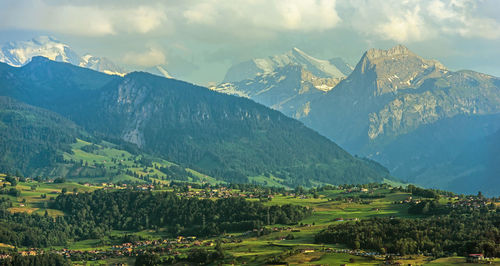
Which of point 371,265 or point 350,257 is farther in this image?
point 350,257

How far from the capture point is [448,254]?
18462cm

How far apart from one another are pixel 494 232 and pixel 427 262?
33478 mm

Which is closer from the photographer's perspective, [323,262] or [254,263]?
[323,262]

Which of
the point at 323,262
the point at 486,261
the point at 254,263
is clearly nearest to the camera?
the point at 486,261

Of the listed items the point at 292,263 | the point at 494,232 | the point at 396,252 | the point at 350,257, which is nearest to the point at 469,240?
the point at 494,232

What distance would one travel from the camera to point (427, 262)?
572 feet

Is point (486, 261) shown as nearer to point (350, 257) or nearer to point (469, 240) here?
point (469, 240)

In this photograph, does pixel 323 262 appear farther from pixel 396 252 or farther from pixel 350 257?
pixel 396 252

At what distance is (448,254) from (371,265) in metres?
27.2

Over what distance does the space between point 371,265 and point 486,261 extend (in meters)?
29.9

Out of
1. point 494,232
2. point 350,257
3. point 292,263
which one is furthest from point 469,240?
point 292,263

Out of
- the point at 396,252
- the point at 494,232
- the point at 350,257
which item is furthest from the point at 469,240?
the point at 350,257

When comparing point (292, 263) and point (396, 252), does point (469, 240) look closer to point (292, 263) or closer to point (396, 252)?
point (396, 252)

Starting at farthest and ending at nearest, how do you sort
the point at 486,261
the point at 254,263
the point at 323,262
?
the point at 254,263 < the point at 323,262 < the point at 486,261
